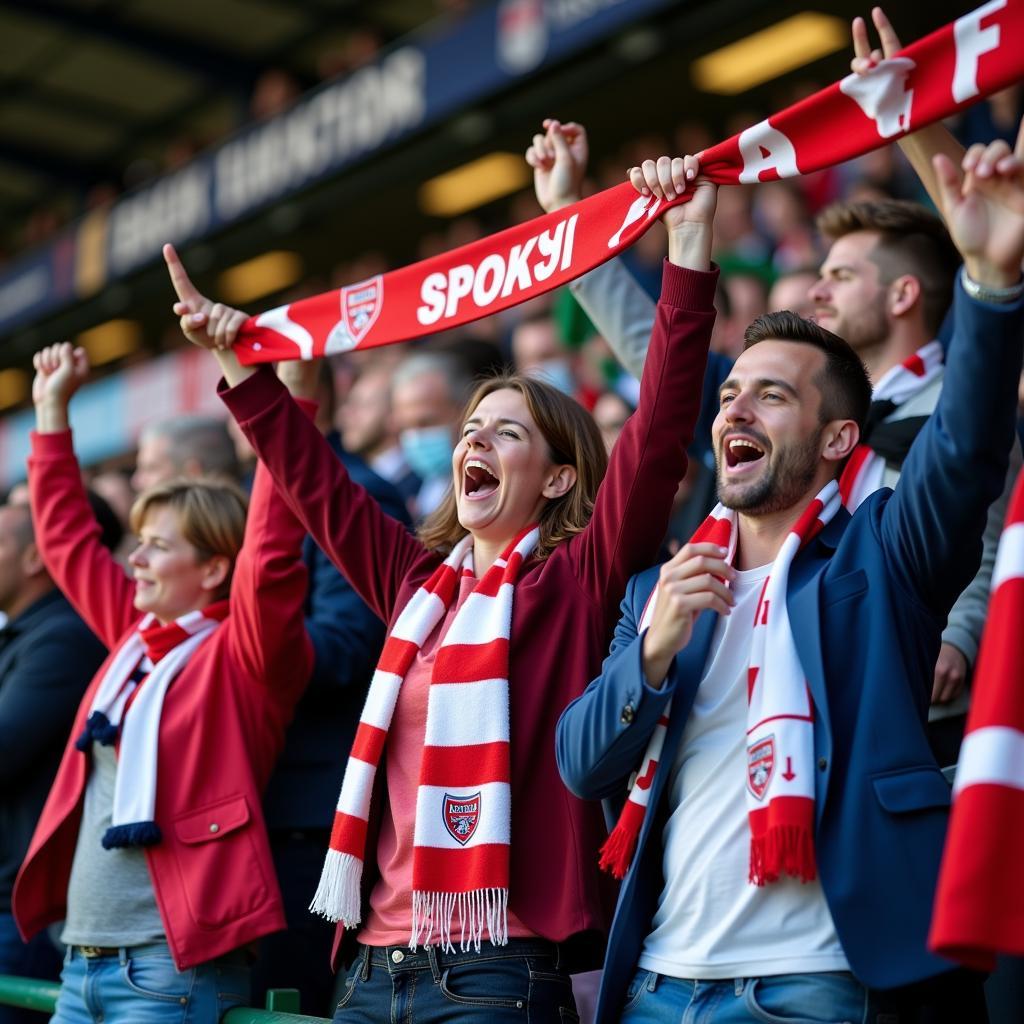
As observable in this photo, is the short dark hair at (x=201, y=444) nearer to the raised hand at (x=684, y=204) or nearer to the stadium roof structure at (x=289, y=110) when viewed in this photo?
the raised hand at (x=684, y=204)

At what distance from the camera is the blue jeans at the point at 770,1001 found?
2.07 m

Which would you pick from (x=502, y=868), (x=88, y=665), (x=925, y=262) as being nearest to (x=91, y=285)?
(x=88, y=665)

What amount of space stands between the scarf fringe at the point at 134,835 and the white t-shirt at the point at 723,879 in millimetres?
1352

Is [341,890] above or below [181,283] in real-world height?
below

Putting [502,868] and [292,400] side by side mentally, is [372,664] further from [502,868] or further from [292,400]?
[502,868]

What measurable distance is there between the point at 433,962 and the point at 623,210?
1419 millimetres

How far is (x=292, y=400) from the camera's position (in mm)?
3244

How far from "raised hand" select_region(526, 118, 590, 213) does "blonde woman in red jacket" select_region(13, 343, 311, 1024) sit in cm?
88

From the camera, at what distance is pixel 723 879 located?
7.25 ft

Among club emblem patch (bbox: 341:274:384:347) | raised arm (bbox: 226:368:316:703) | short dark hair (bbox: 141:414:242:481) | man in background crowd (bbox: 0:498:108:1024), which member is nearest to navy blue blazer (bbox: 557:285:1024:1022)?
raised arm (bbox: 226:368:316:703)

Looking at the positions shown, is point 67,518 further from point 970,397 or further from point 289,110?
point 289,110

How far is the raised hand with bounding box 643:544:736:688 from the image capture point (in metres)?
2.21

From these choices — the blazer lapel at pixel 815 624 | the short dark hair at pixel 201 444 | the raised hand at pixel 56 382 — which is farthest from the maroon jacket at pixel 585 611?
the short dark hair at pixel 201 444

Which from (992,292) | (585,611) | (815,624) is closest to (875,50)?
(992,292)
